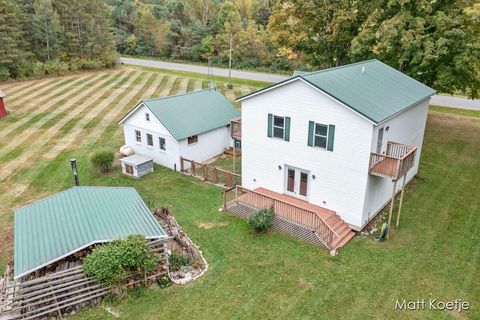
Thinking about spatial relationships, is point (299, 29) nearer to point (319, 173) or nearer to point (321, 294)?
point (319, 173)

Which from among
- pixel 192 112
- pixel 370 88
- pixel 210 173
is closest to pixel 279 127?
pixel 370 88

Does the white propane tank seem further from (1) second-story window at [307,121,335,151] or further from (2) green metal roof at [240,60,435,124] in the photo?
(1) second-story window at [307,121,335,151]

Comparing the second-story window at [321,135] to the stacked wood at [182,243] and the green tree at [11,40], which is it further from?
the green tree at [11,40]

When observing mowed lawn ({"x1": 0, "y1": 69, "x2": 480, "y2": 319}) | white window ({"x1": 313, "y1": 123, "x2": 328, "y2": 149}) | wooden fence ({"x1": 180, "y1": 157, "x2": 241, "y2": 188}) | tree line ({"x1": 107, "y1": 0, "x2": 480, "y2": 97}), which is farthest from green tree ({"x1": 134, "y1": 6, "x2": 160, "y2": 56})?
white window ({"x1": 313, "y1": 123, "x2": 328, "y2": 149})

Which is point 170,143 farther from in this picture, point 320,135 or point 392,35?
point 392,35

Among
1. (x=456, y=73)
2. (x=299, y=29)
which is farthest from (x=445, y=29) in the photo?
(x=299, y=29)

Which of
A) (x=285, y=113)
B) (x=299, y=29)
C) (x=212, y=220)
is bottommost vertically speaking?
(x=212, y=220)

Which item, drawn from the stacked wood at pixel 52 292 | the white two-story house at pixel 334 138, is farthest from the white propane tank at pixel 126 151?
the stacked wood at pixel 52 292
